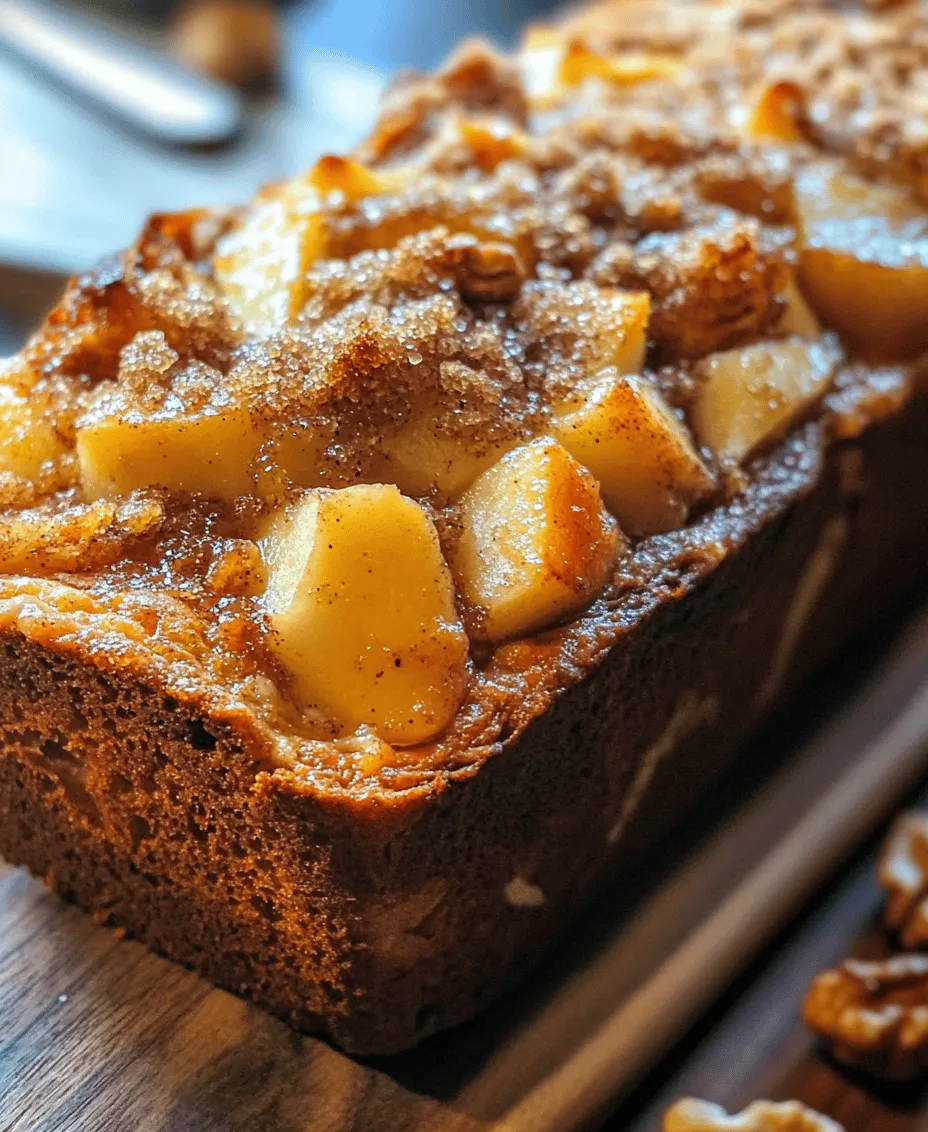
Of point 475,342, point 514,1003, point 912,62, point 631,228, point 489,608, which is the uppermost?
point 912,62

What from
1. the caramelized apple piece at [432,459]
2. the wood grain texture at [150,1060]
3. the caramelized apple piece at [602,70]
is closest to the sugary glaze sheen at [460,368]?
the caramelized apple piece at [432,459]

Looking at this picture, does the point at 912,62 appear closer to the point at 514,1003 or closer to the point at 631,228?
the point at 631,228

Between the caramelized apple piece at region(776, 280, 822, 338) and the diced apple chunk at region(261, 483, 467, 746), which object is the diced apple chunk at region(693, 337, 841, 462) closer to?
the caramelized apple piece at region(776, 280, 822, 338)

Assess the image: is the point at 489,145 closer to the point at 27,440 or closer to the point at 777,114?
the point at 777,114

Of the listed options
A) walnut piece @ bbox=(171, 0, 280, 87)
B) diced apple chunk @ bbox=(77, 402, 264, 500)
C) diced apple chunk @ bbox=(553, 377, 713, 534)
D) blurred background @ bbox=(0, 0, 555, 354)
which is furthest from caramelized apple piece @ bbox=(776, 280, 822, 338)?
walnut piece @ bbox=(171, 0, 280, 87)

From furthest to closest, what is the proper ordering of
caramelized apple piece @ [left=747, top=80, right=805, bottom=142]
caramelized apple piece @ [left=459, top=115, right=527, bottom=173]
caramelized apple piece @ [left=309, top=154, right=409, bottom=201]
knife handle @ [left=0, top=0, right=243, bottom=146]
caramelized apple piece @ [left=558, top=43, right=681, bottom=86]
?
1. knife handle @ [left=0, top=0, right=243, bottom=146]
2. caramelized apple piece @ [left=558, top=43, right=681, bottom=86]
3. caramelized apple piece @ [left=747, top=80, right=805, bottom=142]
4. caramelized apple piece @ [left=459, top=115, right=527, bottom=173]
5. caramelized apple piece @ [left=309, top=154, right=409, bottom=201]

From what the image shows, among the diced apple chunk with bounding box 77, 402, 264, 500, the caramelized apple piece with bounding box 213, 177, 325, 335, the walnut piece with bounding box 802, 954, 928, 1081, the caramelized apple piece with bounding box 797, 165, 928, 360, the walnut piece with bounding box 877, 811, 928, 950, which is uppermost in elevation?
the caramelized apple piece with bounding box 797, 165, 928, 360

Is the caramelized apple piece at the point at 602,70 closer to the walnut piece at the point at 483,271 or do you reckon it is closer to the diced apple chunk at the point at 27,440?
the walnut piece at the point at 483,271

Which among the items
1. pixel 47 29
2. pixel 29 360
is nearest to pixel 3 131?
pixel 47 29
